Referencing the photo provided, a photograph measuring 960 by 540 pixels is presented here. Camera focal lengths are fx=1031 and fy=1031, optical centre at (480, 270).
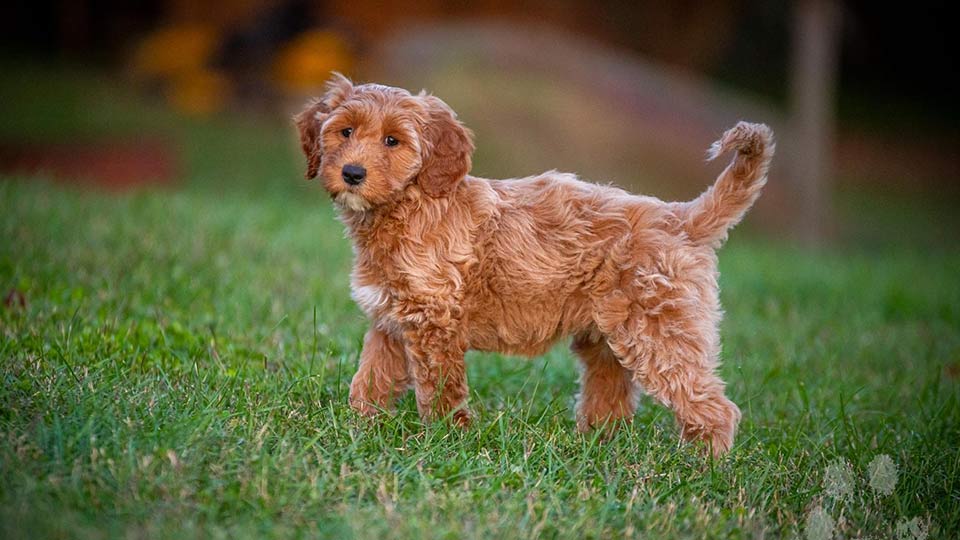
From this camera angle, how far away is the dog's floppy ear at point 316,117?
5.03 m

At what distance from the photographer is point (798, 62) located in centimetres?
1490

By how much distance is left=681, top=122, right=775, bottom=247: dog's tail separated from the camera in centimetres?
492

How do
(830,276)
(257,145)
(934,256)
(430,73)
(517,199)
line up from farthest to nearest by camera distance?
(257,145) < (430,73) < (934,256) < (830,276) < (517,199)

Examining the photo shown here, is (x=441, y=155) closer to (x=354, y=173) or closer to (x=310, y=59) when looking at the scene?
(x=354, y=173)

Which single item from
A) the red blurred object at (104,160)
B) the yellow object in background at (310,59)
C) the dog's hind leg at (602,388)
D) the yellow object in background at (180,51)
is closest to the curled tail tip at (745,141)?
the dog's hind leg at (602,388)

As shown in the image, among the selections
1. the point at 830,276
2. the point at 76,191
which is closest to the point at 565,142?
the point at 830,276

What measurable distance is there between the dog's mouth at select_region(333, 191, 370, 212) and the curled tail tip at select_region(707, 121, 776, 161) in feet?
5.39

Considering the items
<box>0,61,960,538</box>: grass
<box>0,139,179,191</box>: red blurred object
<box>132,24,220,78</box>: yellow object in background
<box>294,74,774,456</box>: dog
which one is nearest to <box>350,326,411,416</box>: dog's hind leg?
<box>294,74,774,456</box>: dog

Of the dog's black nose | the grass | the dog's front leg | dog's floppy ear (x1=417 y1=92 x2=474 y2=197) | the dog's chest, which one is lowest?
the grass

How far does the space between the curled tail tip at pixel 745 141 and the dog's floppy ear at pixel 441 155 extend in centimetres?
119

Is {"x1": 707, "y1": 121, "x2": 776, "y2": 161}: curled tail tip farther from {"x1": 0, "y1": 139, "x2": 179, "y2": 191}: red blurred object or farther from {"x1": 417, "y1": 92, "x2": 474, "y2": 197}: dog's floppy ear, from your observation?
{"x1": 0, "y1": 139, "x2": 179, "y2": 191}: red blurred object

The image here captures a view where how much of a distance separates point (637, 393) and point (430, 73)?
34.3 ft

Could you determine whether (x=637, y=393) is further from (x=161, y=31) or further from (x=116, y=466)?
(x=161, y=31)

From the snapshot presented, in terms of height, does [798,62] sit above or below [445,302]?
above
